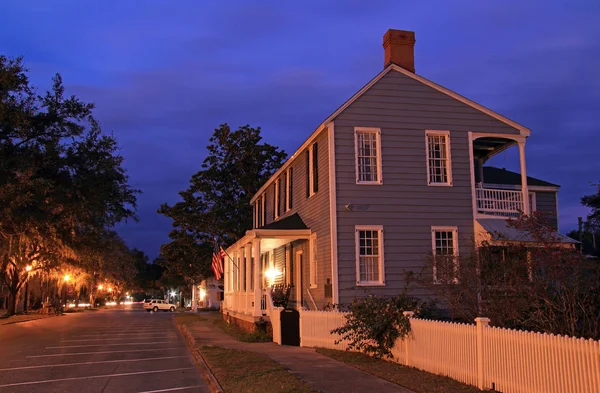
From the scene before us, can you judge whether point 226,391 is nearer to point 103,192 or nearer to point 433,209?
point 433,209

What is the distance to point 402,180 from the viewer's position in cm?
1964

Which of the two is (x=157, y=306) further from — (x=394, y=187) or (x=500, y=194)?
(x=500, y=194)

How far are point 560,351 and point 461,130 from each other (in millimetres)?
13025

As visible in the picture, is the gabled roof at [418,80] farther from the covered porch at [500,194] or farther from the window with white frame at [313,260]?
the window with white frame at [313,260]

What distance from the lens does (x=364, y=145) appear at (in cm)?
1969

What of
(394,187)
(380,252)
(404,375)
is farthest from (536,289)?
(394,187)

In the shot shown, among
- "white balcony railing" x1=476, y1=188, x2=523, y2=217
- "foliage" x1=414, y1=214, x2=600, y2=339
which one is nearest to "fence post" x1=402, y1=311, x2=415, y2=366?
"foliage" x1=414, y1=214, x2=600, y2=339

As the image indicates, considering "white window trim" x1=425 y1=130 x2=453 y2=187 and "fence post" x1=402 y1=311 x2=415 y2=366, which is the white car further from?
"fence post" x1=402 y1=311 x2=415 y2=366

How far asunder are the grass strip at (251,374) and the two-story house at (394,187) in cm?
460

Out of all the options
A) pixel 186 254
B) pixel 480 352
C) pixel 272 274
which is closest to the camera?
pixel 480 352

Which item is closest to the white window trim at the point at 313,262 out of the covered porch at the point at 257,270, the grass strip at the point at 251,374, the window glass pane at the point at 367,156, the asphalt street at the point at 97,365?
the covered porch at the point at 257,270

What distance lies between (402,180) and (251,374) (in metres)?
9.77

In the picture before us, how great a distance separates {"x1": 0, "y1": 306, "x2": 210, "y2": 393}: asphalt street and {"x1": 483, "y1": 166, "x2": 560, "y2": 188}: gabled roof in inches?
522

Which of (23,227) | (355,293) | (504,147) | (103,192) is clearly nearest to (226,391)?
(355,293)
